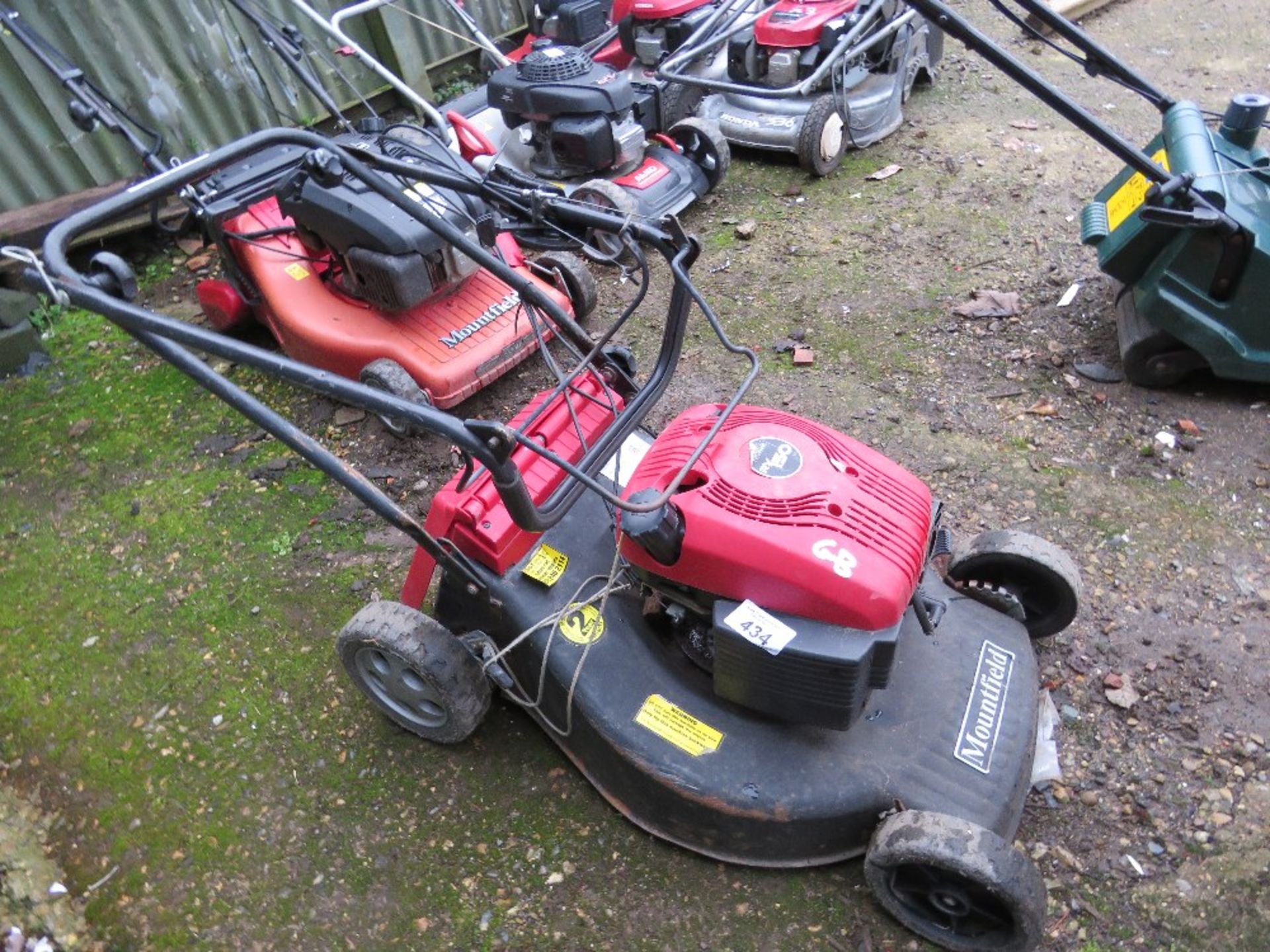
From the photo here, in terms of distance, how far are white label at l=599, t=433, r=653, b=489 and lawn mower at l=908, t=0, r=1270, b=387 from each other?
4.30 feet

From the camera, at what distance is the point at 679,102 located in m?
4.56

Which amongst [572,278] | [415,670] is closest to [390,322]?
[572,278]

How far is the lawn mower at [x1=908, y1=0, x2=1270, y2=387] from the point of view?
248cm

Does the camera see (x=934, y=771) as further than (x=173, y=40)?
No

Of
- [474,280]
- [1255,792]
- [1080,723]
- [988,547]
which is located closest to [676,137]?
[474,280]

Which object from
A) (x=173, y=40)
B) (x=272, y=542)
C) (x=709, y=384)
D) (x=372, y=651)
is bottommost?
(x=709, y=384)

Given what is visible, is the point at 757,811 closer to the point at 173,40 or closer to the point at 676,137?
the point at 676,137

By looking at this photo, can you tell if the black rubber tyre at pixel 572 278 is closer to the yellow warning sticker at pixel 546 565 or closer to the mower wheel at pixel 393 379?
the mower wheel at pixel 393 379

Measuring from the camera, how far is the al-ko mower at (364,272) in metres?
2.88

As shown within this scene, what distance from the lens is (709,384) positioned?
3.24 metres

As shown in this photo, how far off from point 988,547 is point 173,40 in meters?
4.31

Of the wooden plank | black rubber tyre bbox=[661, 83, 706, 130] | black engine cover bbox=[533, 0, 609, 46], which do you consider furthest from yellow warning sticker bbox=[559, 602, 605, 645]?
the wooden plank

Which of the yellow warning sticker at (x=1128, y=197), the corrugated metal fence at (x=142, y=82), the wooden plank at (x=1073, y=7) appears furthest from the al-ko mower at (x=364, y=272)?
the wooden plank at (x=1073, y=7)

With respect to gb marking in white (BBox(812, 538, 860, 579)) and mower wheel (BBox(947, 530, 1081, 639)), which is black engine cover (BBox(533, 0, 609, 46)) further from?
gb marking in white (BBox(812, 538, 860, 579))
